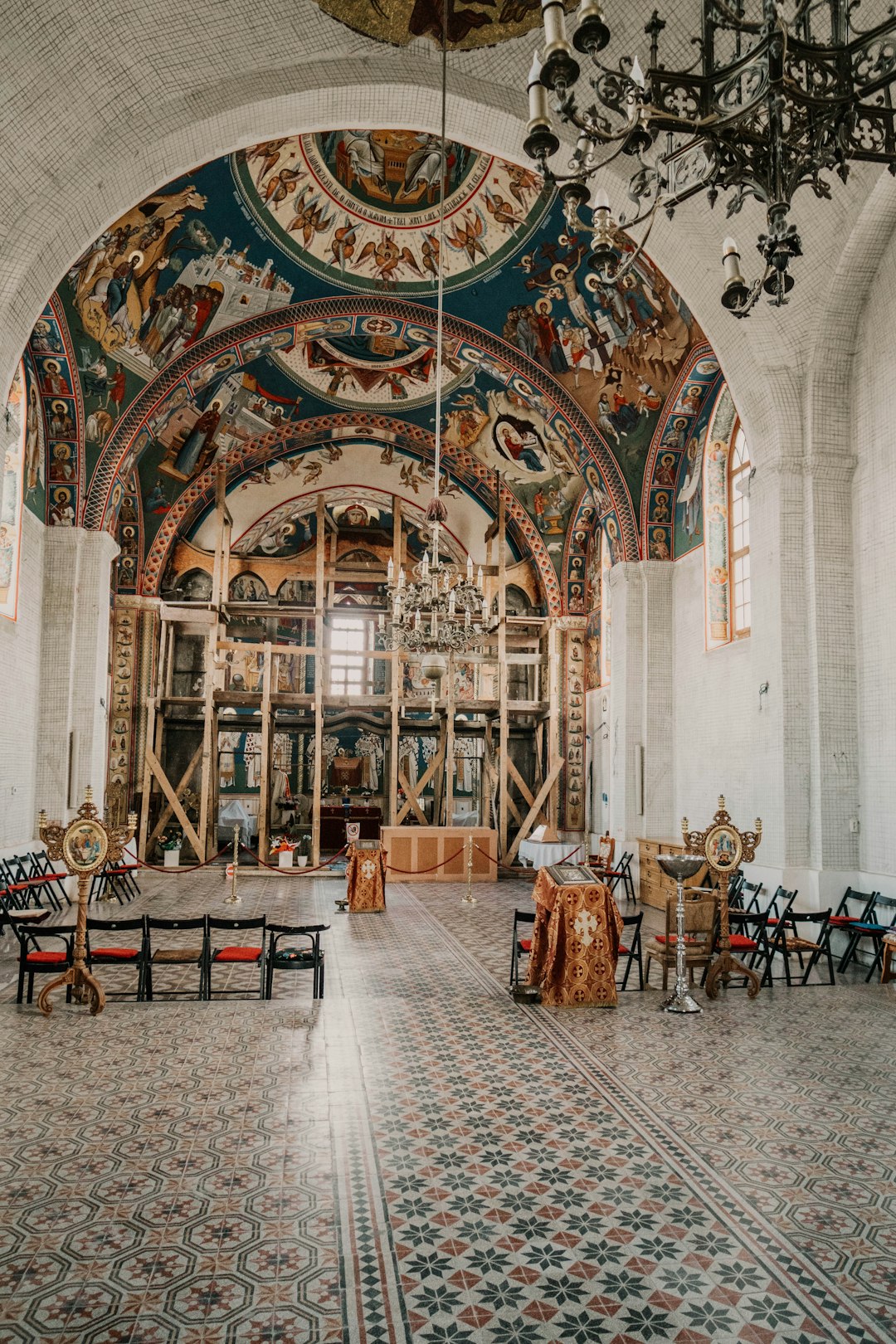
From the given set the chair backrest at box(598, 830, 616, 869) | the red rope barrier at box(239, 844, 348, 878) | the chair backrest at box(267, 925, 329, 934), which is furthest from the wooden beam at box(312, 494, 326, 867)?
the chair backrest at box(267, 925, 329, 934)

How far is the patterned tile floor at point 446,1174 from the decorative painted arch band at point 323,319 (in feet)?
30.7

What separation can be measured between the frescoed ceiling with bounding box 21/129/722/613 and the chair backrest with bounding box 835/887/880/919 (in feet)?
21.7

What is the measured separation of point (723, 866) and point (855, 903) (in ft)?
9.84

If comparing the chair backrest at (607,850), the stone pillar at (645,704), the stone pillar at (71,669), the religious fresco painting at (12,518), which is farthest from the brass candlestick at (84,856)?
the stone pillar at (645,704)

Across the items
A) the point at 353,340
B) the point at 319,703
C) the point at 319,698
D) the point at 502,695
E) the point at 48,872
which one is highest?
the point at 353,340

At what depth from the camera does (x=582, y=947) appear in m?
7.83

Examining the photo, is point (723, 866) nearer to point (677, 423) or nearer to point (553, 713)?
point (677, 423)

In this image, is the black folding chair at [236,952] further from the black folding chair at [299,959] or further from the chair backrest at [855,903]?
the chair backrest at [855,903]

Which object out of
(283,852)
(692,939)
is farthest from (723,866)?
(283,852)

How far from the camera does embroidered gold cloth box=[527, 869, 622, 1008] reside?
7.78 metres

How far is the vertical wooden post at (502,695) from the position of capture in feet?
62.7

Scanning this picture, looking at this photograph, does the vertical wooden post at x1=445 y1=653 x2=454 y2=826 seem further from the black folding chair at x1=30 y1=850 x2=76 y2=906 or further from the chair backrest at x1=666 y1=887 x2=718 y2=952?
the chair backrest at x1=666 y1=887 x2=718 y2=952

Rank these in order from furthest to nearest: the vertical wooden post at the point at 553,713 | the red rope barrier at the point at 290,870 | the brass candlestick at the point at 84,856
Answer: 1. the vertical wooden post at the point at 553,713
2. the red rope barrier at the point at 290,870
3. the brass candlestick at the point at 84,856

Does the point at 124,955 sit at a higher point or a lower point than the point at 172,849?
higher
